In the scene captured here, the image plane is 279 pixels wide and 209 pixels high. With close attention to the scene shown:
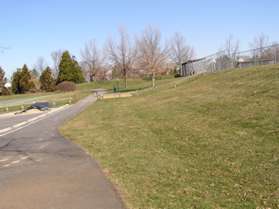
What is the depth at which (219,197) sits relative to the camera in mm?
6633

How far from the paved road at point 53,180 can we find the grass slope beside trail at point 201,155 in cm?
37

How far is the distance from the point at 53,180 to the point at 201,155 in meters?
3.43

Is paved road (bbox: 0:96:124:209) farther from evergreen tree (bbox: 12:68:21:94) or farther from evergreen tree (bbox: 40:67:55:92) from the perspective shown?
evergreen tree (bbox: 12:68:21:94)

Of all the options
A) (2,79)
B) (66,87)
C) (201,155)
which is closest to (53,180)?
(201,155)

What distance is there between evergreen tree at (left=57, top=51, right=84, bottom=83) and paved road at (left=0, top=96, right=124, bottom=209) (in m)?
86.6

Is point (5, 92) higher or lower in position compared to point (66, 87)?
lower

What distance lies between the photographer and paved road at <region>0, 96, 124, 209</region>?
694cm

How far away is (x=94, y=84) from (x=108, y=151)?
3328 inches

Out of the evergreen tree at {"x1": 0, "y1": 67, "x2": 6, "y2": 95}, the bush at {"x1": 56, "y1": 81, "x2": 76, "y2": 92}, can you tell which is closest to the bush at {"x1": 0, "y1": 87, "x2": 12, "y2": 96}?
the evergreen tree at {"x1": 0, "y1": 67, "x2": 6, "y2": 95}

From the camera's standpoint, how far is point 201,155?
10203 mm

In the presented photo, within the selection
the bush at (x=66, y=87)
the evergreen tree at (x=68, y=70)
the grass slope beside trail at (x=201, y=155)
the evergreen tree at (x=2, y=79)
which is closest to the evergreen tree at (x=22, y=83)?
the evergreen tree at (x=2, y=79)

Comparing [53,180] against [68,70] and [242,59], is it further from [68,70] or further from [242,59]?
[68,70]

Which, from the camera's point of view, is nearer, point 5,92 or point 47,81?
point 5,92

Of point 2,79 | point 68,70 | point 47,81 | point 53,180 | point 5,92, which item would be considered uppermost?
point 68,70
